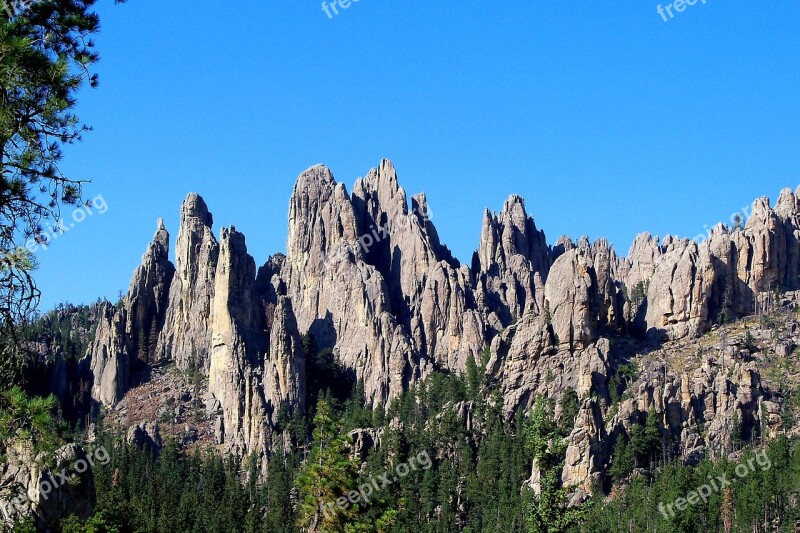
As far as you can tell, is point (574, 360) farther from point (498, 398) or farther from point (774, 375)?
point (774, 375)

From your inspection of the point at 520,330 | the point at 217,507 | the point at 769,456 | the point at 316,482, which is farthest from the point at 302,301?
the point at 316,482

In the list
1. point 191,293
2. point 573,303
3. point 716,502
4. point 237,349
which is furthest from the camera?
point 191,293

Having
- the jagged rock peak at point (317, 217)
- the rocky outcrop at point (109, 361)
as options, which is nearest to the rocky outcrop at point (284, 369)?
the rocky outcrop at point (109, 361)

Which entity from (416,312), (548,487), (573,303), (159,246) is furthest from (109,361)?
(548,487)

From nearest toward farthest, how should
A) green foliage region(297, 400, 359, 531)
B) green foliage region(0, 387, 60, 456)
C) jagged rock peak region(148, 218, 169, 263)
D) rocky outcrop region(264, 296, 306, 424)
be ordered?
green foliage region(0, 387, 60, 456) < green foliage region(297, 400, 359, 531) < rocky outcrop region(264, 296, 306, 424) < jagged rock peak region(148, 218, 169, 263)

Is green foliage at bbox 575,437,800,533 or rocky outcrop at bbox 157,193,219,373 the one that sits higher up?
rocky outcrop at bbox 157,193,219,373

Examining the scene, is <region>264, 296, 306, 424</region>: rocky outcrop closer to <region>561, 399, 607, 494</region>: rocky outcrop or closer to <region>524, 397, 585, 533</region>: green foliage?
<region>561, 399, 607, 494</region>: rocky outcrop

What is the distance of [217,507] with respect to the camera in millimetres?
108000

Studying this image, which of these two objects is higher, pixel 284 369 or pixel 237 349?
pixel 237 349

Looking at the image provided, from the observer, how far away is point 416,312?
6845 inches

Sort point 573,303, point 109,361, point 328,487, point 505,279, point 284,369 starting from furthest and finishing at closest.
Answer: point 505,279, point 109,361, point 284,369, point 573,303, point 328,487

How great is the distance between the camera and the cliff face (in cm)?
12506

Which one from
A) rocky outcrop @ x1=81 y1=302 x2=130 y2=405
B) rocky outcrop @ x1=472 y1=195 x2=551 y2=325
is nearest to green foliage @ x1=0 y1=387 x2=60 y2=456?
rocky outcrop @ x1=81 y1=302 x2=130 y2=405

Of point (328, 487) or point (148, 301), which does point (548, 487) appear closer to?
point (328, 487)
